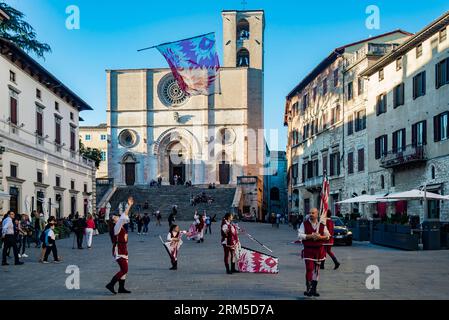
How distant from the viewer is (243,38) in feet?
232

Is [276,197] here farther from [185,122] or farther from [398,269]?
[398,269]

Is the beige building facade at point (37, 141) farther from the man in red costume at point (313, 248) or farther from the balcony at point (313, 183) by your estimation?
the man in red costume at point (313, 248)

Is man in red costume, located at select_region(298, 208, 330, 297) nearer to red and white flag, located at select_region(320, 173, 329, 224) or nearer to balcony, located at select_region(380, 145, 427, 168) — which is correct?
red and white flag, located at select_region(320, 173, 329, 224)

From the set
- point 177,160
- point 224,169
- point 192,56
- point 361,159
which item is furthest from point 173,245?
point 177,160

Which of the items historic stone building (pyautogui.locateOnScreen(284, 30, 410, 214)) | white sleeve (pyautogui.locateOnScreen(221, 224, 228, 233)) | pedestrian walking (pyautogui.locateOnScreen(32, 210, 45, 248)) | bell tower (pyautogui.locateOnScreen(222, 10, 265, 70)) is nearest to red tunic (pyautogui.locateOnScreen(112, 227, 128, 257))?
white sleeve (pyautogui.locateOnScreen(221, 224, 228, 233))

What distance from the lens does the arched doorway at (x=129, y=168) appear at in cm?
6888

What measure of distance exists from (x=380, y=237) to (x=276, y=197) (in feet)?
206

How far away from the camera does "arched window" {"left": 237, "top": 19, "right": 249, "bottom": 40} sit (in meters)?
70.9

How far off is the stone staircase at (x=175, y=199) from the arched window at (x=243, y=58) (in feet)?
55.9

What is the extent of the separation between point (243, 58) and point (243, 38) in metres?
2.41

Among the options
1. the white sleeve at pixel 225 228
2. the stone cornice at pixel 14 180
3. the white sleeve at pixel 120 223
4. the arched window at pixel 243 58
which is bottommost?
the white sleeve at pixel 225 228

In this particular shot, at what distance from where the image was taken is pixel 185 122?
68.9 meters

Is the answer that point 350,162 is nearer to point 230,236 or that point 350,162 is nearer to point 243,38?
point 230,236

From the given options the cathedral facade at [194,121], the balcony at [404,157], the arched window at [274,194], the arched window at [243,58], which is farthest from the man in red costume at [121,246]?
the arched window at [274,194]
